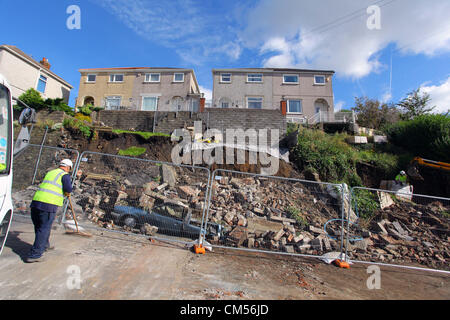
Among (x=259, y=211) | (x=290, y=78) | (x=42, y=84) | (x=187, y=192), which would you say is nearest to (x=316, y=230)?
(x=259, y=211)

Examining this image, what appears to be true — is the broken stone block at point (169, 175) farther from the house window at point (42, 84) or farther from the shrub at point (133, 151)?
the house window at point (42, 84)

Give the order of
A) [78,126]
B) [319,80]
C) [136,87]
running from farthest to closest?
1. [136,87]
2. [319,80]
3. [78,126]

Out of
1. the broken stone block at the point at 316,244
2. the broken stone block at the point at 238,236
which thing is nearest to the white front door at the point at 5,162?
the broken stone block at the point at 238,236

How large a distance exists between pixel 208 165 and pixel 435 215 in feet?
29.2

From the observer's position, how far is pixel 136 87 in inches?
915

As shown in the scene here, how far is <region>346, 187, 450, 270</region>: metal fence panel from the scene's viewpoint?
562 cm

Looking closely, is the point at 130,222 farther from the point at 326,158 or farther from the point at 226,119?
the point at 226,119

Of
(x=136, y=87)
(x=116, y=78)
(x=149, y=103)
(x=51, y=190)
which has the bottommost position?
(x=51, y=190)

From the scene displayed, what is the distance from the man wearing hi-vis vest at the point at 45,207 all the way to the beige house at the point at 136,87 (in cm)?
1968

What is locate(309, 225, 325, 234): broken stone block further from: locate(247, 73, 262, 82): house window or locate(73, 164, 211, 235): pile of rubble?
locate(247, 73, 262, 82): house window

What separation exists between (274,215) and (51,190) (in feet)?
17.2

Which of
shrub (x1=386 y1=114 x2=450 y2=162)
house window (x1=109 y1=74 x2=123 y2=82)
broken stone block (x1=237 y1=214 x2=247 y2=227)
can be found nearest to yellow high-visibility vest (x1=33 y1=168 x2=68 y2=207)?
broken stone block (x1=237 y1=214 x2=247 y2=227)
